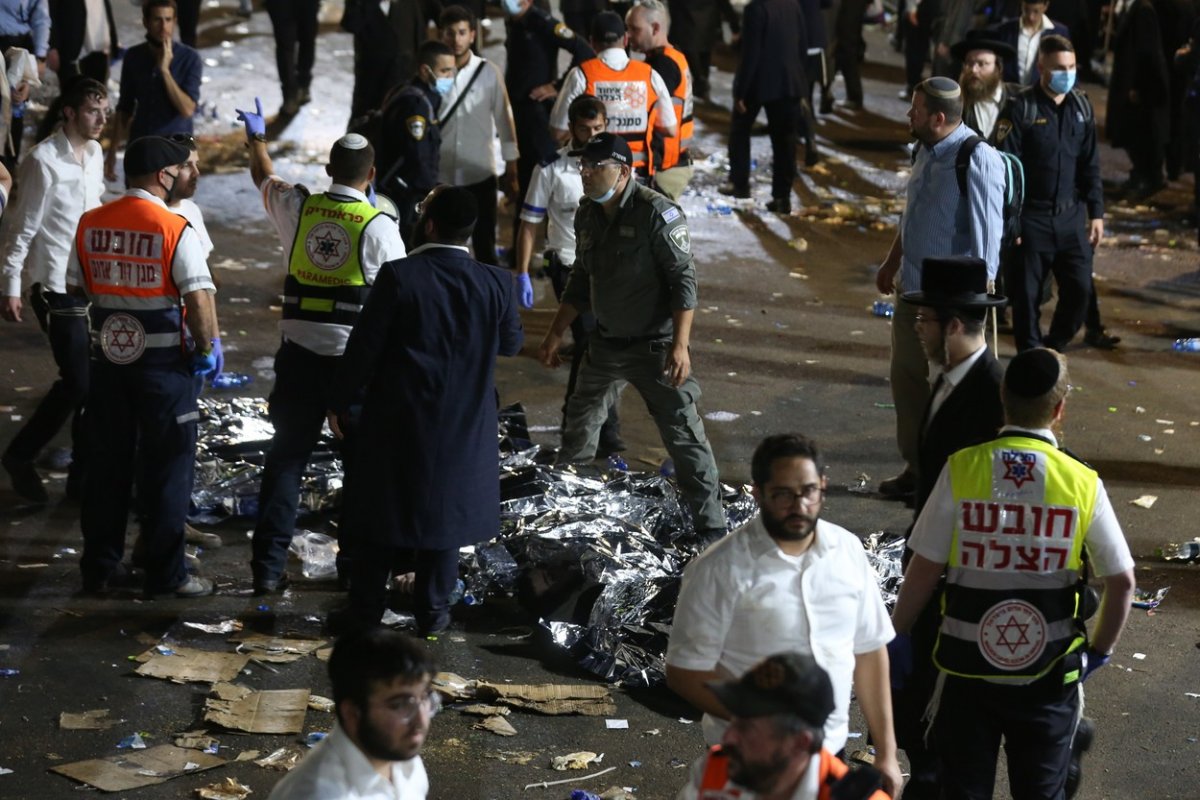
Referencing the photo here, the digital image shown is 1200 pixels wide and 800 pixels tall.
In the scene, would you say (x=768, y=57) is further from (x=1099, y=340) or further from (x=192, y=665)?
(x=192, y=665)

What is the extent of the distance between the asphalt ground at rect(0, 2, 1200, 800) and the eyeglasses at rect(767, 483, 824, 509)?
A: 6.15ft

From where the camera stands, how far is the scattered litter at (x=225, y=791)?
17.6 feet

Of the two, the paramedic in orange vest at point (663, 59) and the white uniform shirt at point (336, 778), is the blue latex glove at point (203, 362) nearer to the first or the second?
the white uniform shirt at point (336, 778)

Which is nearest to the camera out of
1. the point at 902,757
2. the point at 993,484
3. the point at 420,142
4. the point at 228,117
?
the point at 993,484

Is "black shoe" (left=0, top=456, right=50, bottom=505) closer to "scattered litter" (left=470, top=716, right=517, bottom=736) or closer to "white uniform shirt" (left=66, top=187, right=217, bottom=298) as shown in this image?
"white uniform shirt" (left=66, top=187, right=217, bottom=298)

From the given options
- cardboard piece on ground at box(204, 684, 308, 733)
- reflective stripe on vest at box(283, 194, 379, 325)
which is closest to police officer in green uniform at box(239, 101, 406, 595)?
reflective stripe on vest at box(283, 194, 379, 325)

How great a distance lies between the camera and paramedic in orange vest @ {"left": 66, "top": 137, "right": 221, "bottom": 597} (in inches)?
262

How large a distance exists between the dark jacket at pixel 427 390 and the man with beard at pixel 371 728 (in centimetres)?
284

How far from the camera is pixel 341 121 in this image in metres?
17.6

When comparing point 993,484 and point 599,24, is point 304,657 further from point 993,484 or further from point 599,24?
point 599,24

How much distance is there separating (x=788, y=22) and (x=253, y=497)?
28.5 feet

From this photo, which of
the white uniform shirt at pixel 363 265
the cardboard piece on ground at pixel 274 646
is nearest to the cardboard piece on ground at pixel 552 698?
the cardboard piece on ground at pixel 274 646

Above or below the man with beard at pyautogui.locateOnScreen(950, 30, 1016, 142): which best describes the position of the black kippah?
below

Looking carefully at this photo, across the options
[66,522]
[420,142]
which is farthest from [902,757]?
[420,142]
